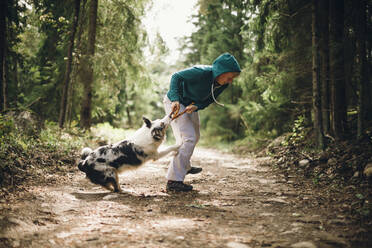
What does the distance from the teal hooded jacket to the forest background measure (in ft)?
8.70

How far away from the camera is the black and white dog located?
376 centimetres

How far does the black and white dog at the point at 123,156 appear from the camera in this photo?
148 inches

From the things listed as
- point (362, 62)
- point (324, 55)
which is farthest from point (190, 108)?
point (324, 55)

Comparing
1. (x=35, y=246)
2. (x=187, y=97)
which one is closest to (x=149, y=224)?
(x=35, y=246)

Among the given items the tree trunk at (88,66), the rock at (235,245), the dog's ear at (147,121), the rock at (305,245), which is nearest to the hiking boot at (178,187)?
the dog's ear at (147,121)

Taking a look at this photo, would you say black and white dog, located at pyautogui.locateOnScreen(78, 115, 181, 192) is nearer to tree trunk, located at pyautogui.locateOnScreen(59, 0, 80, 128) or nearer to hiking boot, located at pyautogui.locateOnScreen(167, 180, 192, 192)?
hiking boot, located at pyautogui.locateOnScreen(167, 180, 192, 192)

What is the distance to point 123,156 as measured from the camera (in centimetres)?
384

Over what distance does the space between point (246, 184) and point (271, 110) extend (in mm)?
4786

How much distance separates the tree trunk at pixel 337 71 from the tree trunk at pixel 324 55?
0.10 m

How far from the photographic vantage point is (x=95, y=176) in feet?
12.3

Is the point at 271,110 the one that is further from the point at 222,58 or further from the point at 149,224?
the point at 149,224

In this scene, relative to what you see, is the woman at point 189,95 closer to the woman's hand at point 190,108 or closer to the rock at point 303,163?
the woman's hand at point 190,108

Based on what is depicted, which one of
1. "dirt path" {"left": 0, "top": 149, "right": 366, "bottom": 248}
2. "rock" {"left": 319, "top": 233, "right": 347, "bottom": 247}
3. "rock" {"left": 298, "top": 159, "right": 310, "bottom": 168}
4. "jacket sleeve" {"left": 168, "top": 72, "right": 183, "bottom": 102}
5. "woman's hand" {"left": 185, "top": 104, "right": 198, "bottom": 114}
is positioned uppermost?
"jacket sleeve" {"left": 168, "top": 72, "right": 183, "bottom": 102}

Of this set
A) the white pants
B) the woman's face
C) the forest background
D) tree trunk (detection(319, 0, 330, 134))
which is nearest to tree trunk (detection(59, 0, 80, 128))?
the forest background
